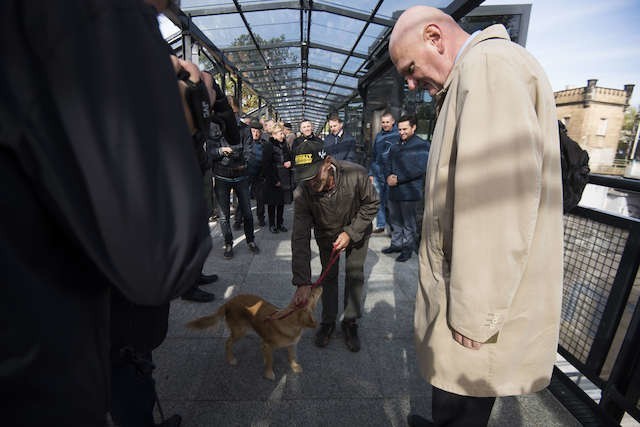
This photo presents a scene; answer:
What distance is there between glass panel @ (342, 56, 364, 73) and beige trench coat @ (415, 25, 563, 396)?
887cm

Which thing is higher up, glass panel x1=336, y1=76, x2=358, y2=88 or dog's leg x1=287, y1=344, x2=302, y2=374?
glass panel x1=336, y1=76, x2=358, y2=88

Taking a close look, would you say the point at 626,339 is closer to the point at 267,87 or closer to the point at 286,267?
the point at 286,267

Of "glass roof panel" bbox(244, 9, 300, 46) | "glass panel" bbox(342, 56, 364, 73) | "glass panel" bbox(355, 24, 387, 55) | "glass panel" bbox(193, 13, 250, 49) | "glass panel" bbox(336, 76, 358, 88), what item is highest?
"glass roof panel" bbox(244, 9, 300, 46)

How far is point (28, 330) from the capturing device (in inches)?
21.4

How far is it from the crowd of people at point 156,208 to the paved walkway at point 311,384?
0.28 meters

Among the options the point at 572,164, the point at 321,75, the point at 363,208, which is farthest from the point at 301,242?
the point at 321,75

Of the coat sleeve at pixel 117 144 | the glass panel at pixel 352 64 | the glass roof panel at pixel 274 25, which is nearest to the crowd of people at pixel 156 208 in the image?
the coat sleeve at pixel 117 144

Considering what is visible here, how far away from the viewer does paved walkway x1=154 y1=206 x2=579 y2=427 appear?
216cm

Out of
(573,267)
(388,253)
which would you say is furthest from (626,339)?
(388,253)

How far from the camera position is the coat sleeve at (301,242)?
255 cm

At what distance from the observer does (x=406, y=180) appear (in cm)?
494

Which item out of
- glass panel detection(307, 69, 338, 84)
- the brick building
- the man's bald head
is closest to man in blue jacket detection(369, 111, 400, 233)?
the man's bald head

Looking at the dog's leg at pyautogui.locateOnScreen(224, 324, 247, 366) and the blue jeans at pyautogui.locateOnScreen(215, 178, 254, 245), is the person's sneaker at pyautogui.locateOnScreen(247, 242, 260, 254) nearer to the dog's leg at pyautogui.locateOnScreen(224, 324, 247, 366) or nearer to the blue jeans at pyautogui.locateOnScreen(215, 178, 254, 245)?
the blue jeans at pyautogui.locateOnScreen(215, 178, 254, 245)

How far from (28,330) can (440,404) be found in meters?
1.63
